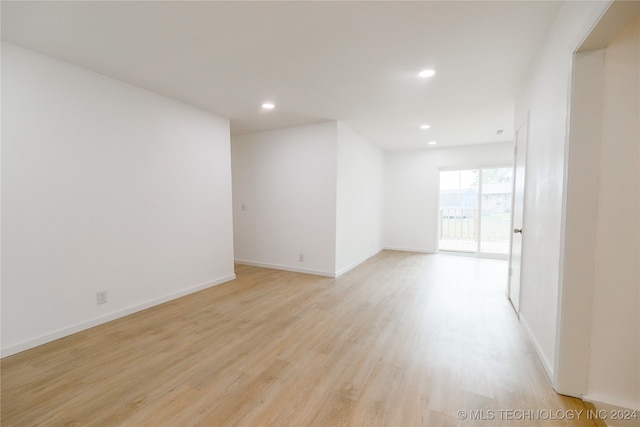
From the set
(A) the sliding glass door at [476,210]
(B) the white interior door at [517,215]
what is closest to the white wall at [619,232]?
(B) the white interior door at [517,215]

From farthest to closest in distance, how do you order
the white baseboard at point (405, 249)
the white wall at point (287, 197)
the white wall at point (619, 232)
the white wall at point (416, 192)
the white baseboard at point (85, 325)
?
the white baseboard at point (405, 249) → the white wall at point (416, 192) → the white wall at point (287, 197) → the white baseboard at point (85, 325) → the white wall at point (619, 232)

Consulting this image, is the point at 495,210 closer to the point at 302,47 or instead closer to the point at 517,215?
the point at 517,215

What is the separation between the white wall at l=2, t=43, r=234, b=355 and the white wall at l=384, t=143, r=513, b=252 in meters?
4.56

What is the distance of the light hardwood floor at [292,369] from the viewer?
1.51 m

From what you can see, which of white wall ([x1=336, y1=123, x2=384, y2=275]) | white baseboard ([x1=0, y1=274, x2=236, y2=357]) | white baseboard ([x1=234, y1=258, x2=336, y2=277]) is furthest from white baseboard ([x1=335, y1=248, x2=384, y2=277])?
white baseboard ([x1=0, y1=274, x2=236, y2=357])

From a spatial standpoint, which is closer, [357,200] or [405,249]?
[357,200]

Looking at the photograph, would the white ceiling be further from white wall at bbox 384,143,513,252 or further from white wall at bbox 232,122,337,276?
white wall at bbox 384,143,513,252

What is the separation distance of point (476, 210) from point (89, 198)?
6.72 meters

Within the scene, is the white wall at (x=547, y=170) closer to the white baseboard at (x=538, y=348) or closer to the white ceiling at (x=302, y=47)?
the white baseboard at (x=538, y=348)

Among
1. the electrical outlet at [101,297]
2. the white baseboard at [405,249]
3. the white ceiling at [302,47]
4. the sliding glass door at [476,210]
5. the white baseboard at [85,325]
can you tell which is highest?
the white ceiling at [302,47]

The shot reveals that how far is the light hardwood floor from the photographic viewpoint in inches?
59.6

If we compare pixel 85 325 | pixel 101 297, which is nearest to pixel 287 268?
pixel 101 297

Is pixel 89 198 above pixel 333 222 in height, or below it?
above

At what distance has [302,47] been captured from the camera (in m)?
2.18
